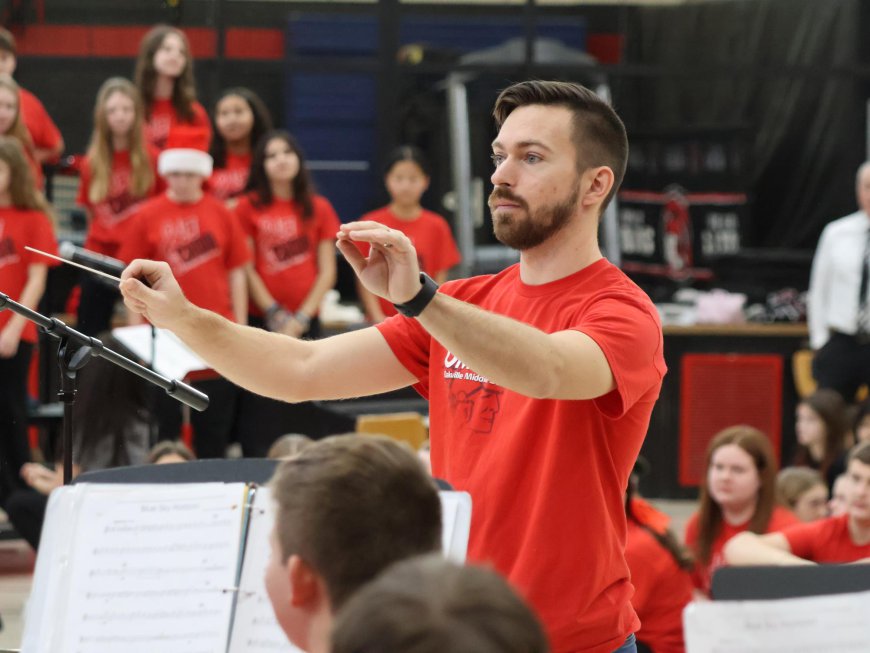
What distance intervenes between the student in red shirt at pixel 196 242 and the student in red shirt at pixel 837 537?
3289 mm

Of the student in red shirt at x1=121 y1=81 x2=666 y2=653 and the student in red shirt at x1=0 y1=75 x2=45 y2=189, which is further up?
the student in red shirt at x1=0 y1=75 x2=45 y2=189

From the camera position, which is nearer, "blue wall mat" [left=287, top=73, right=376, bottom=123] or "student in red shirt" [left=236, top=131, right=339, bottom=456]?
"student in red shirt" [left=236, top=131, right=339, bottom=456]

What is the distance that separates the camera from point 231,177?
8.13 m

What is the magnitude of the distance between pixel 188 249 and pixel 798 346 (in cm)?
428

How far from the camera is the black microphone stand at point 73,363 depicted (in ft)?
10.3

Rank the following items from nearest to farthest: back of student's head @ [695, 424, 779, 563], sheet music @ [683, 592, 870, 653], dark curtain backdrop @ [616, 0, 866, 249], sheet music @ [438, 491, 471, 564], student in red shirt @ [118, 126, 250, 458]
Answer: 1. sheet music @ [683, 592, 870, 653]
2. sheet music @ [438, 491, 471, 564]
3. back of student's head @ [695, 424, 779, 563]
4. student in red shirt @ [118, 126, 250, 458]
5. dark curtain backdrop @ [616, 0, 866, 249]

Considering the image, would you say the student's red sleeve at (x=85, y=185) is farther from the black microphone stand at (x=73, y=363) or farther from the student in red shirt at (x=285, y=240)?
the black microphone stand at (x=73, y=363)

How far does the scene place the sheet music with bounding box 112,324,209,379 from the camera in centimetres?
621

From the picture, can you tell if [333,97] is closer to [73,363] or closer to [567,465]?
[73,363]

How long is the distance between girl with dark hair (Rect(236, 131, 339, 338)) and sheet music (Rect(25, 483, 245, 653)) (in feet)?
17.0

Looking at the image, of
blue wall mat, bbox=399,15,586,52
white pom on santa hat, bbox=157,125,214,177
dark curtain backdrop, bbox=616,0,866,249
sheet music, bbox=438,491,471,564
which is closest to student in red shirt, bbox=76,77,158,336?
white pom on santa hat, bbox=157,125,214,177

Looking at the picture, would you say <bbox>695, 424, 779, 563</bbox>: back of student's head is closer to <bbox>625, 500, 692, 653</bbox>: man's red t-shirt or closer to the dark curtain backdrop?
<bbox>625, 500, 692, 653</bbox>: man's red t-shirt

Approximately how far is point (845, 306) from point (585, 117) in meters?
5.88

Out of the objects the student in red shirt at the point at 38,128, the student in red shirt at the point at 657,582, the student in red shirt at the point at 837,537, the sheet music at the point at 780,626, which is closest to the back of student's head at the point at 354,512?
the sheet music at the point at 780,626
